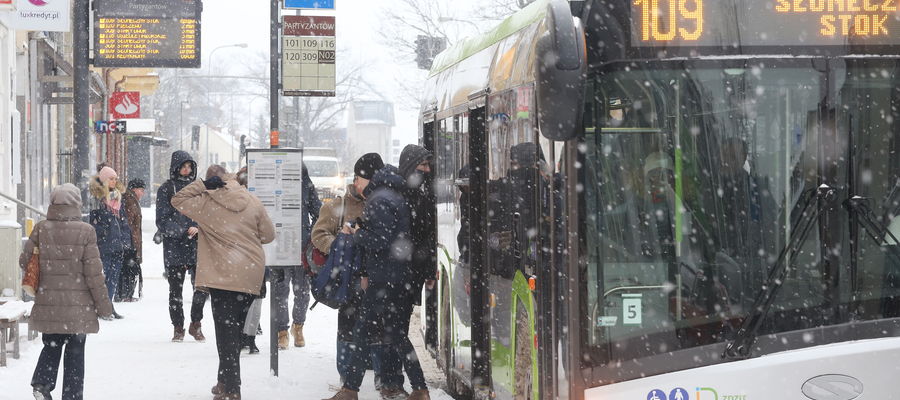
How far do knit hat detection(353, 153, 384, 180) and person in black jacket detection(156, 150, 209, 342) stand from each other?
3.45 meters

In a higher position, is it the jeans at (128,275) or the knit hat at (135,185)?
the knit hat at (135,185)

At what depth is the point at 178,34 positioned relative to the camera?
15586 millimetres

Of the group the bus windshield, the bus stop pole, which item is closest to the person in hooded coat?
the bus stop pole

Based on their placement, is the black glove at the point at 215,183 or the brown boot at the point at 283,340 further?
the brown boot at the point at 283,340

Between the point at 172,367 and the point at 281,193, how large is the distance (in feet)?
5.97

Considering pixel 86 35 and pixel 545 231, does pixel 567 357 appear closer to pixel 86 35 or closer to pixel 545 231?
pixel 545 231

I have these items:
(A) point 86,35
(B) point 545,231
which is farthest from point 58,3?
(B) point 545,231

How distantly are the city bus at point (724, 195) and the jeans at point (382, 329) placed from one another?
3.37 metres

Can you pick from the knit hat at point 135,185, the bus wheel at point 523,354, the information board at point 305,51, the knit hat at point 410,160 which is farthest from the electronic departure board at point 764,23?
the knit hat at point 135,185

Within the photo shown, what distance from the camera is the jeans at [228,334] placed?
28.9 feet

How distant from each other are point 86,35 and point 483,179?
6937mm

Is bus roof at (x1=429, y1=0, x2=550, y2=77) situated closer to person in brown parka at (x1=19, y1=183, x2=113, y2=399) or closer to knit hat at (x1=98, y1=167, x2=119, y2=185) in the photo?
person in brown parka at (x1=19, y1=183, x2=113, y2=399)

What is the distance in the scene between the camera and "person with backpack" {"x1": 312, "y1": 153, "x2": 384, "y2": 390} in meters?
8.84

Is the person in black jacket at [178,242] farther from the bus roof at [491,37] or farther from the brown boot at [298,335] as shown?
the bus roof at [491,37]
